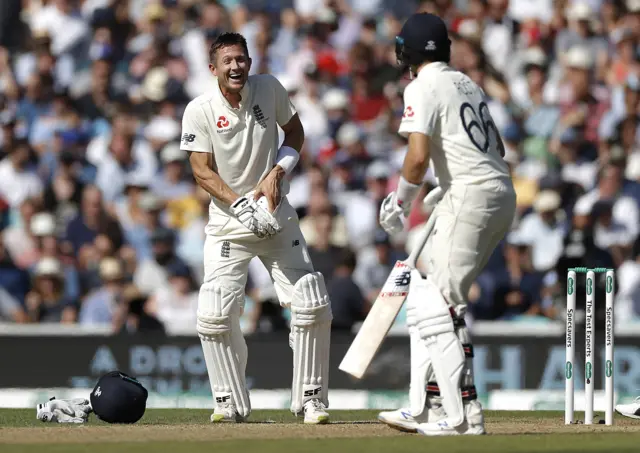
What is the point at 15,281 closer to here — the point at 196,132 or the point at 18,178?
the point at 18,178

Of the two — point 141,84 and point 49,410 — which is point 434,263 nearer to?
point 49,410

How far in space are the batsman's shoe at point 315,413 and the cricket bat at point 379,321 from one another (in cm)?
110

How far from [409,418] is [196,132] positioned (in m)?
2.16

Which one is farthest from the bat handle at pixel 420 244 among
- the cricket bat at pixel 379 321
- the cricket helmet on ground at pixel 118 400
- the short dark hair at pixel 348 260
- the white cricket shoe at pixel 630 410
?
the short dark hair at pixel 348 260

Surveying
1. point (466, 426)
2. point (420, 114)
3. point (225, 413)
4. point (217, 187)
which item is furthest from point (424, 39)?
point (225, 413)

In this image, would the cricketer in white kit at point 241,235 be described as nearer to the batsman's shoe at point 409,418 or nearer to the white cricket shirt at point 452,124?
the batsman's shoe at point 409,418

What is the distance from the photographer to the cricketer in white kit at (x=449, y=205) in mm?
6859

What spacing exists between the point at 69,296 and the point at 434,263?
648 centimetres

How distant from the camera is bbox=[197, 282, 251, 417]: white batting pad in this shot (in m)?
8.13

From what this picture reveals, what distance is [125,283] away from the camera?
12.7 m

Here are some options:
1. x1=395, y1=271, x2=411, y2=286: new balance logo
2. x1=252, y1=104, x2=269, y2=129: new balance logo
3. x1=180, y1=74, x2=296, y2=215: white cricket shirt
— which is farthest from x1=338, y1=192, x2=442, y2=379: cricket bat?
x1=252, y1=104, x2=269, y2=129: new balance logo

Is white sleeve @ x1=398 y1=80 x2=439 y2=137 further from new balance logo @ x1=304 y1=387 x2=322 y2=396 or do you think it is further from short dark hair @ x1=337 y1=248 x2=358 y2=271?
short dark hair @ x1=337 y1=248 x2=358 y2=271

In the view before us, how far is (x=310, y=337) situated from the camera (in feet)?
27.1

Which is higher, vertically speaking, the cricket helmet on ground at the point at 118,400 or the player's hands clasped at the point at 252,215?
the player's hands clasped at the point at 252,215
